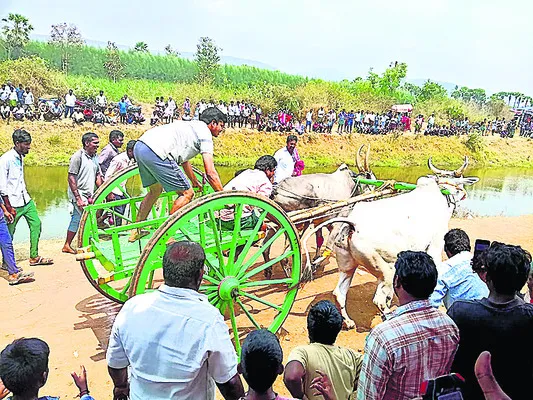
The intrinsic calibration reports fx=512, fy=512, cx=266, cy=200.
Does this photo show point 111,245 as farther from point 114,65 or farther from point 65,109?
point 114,65

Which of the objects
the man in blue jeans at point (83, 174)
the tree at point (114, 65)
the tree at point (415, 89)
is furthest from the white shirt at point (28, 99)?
the tree at point (415, 89)

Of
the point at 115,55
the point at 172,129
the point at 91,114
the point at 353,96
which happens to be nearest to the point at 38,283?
the point at 172,129

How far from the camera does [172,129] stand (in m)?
4.37

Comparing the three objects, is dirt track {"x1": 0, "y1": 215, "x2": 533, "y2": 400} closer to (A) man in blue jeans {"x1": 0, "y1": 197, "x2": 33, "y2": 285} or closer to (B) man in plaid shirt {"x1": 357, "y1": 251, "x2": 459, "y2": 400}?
(A) man in blue jeans {"x1": 0, "y1": 197, "x2": 33, "y2": 285}

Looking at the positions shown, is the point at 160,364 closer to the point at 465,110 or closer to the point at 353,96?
the point at 353,96

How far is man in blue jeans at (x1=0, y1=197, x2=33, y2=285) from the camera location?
5605mm

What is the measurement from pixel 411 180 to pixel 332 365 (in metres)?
20.0

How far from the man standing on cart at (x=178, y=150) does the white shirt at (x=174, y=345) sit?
81.9 inches

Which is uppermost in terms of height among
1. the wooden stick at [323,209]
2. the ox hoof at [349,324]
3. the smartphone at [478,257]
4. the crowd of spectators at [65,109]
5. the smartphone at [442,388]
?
the smartphone at [478,257]

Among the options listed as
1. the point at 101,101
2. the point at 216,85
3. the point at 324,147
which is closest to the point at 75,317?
the point at 101,101

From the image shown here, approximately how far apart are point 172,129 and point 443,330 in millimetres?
2868

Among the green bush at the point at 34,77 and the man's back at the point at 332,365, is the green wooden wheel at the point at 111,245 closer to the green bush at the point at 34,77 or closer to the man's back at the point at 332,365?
the man's back at the point at 332,365

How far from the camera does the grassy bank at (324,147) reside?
749 inches

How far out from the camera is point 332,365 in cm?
244
